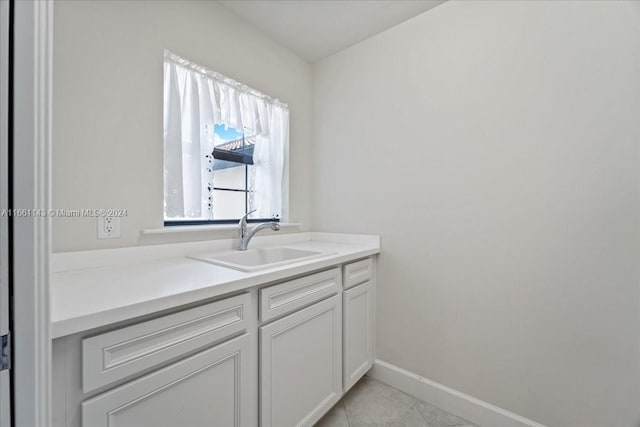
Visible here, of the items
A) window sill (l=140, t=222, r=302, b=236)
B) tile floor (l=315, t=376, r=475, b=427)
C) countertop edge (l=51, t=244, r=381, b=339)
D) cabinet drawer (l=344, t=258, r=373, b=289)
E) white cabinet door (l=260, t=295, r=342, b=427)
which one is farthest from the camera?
cabinet drawer (l=344, t=258, r=373, b=289)

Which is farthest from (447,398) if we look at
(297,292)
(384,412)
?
(297,292)

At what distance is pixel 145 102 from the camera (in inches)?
53.3

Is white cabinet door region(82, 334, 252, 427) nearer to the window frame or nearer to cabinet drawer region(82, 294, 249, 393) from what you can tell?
cabinet drawer region(82, 294, 249, 393)

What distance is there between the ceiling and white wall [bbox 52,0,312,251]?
27 cm

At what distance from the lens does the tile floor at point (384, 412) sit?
4.88 feet

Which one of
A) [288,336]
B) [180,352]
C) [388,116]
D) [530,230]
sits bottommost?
[288,336]

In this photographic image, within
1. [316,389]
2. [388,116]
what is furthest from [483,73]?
[316,389]

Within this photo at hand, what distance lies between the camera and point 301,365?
128 centimetres

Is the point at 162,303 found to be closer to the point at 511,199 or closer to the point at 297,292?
the point at 297,292

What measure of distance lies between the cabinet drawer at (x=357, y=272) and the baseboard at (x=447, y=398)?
64cm

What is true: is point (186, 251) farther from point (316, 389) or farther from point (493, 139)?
point (493, 139)

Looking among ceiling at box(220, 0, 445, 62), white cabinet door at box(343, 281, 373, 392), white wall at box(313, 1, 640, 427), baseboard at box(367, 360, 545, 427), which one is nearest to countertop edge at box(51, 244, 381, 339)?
white cabinet door at box(343, 281, 373, 392)

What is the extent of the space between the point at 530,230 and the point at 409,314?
85cm

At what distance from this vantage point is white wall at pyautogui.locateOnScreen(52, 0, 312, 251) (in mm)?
1122
